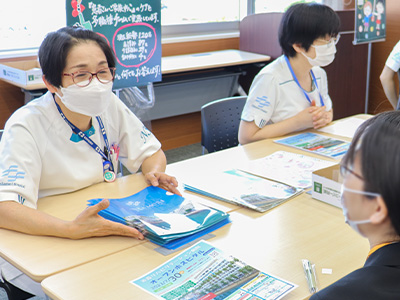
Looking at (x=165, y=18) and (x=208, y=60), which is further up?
(x=165, y=18)

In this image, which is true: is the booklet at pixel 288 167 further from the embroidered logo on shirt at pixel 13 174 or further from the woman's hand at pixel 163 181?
the embroidered logo on shirt at pixel 13 174

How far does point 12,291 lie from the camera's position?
1581 mm

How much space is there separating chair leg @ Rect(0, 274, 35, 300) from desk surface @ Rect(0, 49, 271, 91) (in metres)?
2.33

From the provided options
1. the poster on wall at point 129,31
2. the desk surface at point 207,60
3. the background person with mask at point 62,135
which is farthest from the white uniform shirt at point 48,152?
the desk surface at point 207,60

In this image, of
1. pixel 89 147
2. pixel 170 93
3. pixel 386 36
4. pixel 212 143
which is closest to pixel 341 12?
pixel 386 36

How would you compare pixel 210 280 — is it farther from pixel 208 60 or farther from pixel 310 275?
pixel 208 60

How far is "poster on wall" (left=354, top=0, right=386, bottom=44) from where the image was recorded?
4.36 metres

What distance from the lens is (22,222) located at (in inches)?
58.3

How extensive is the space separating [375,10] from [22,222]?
4.02m

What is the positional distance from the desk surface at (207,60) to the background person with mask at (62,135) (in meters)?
1.91

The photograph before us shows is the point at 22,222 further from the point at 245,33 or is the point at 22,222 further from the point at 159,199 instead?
the point at 245,33

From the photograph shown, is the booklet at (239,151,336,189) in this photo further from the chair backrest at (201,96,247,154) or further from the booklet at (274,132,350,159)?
the chair backrest at (201,96,247,154)

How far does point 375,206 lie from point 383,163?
85 mm

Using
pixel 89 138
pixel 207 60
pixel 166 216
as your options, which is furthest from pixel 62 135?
pixel 207 60
